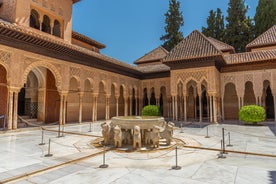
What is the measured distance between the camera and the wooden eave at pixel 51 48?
31.2ft

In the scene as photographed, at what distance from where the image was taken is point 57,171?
3.95 meters

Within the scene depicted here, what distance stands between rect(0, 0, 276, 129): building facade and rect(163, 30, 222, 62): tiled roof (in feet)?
0.16

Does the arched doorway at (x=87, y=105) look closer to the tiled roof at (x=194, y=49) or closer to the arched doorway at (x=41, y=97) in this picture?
the arched doorway at (x=41, y=97)

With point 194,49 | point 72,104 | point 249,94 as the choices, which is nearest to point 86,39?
point 72,104

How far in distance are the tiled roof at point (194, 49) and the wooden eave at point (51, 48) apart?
5.10m

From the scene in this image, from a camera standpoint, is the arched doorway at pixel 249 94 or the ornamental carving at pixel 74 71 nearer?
the ornamental carving at pixel 74 71

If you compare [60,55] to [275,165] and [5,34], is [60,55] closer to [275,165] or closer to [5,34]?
[5,34]

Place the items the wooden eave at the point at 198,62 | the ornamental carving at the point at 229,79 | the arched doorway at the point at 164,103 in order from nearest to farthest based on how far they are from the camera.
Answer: the wooden eave at the point at 198,62
the ornamental carving at the point at 229,79
the arched doorway at the point at 164,103

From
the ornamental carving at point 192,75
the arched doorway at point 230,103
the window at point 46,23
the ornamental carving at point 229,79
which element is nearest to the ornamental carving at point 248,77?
the ornamental carving at point 229,79

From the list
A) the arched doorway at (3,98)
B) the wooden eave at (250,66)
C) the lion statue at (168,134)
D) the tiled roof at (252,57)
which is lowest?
the lion statue at (168,134)

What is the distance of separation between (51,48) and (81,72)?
2912mm

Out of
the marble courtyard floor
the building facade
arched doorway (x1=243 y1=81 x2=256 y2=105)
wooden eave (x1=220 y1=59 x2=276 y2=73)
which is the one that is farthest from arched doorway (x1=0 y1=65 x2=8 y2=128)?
arched doorway (x1=243 y1=81 x2=256 y2=105)

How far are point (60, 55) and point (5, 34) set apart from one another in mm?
3497

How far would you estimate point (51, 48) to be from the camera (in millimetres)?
11734
